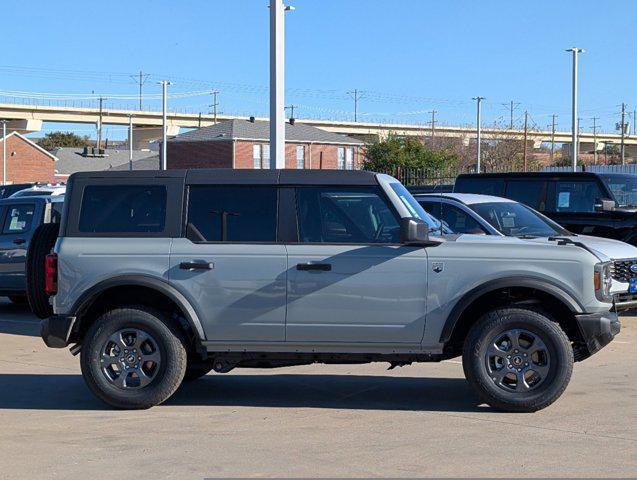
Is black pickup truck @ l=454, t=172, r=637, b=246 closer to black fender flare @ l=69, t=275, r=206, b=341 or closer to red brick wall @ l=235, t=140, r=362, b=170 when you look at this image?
black fender flare @ l=69, t=275, r=206, b=341

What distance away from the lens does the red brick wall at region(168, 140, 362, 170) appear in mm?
64250

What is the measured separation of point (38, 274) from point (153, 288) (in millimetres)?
1191

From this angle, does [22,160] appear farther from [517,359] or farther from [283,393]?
[517,359]

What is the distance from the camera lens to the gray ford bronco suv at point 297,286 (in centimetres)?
810

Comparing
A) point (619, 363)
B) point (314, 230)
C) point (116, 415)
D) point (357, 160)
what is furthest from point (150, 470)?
point (357, 160)

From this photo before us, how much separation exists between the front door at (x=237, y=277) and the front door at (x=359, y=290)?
0.14 m

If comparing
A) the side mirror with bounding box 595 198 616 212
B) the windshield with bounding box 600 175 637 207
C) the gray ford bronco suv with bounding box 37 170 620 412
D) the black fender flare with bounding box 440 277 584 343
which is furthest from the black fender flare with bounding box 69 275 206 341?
the windshield with bounding box 600 175 637 207

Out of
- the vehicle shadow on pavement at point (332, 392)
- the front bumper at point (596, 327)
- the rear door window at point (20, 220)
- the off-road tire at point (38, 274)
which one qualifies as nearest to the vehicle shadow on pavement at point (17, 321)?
the rear door window at point (20, 220)

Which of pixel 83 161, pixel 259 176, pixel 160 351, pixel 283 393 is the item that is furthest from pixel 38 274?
pixel 83 161

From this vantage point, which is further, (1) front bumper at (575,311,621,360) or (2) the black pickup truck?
(2) the black pickup truck

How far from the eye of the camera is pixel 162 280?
8.28 meters

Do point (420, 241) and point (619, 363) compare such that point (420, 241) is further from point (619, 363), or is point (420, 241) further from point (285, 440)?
point (619, 363)

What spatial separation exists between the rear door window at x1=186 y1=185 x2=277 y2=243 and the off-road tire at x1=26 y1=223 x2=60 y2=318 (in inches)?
55.7

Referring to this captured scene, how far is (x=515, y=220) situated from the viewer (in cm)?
1376
